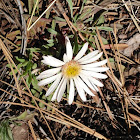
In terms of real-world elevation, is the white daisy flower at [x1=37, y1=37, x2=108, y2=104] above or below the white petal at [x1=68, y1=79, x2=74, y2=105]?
above

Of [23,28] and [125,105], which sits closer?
[23,28]

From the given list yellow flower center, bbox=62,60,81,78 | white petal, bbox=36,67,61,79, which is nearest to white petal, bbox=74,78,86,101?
yellow flower center, bbox=62,60,81,78

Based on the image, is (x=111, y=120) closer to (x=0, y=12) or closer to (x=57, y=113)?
(x=57, y=113)

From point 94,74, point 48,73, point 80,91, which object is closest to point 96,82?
point 94,74

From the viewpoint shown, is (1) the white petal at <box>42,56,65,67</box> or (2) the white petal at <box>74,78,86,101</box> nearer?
(1) the white petal at <box>42,56,65,67</box>

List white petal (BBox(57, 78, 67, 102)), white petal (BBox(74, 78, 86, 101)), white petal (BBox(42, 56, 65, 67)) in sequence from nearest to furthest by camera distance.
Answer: white petal (BBox(42, 56, 65, 67))
white petal (BBox(57, 78, 67, 102))
white petal (BBox(74, 78, 86, 101))

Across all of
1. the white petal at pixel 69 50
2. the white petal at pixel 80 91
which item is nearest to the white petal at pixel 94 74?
the white petal at pixel 80 91

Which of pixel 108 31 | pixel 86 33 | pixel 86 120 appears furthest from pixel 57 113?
pixel 108 31

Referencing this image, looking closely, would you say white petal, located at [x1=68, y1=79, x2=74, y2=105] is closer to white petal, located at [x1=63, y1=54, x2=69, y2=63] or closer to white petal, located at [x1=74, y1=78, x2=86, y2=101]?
white petal, located at [x1=74, y1=78, x2=86, y2=101]
